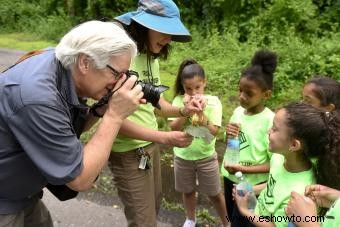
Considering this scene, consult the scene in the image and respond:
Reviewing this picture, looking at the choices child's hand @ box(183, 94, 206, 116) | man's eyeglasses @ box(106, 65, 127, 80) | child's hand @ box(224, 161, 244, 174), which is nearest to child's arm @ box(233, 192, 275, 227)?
child's hand @ box(224, 161, 244, 174)

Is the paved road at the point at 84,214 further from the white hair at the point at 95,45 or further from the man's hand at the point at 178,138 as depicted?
the white hair at the point at 95,45

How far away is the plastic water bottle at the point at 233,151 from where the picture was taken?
8.84ft

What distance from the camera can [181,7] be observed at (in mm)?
11523

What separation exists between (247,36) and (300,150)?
7.72 meters

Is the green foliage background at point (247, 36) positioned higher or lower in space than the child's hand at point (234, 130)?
lower

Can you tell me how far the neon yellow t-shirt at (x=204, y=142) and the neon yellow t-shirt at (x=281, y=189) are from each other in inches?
37.8

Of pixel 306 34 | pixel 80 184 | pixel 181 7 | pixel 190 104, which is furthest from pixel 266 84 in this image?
pixel 181 7

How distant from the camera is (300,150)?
6.95ft

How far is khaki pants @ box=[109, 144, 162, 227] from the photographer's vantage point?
8.86 feet

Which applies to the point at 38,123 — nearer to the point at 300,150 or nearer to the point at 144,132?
the point at 144,132

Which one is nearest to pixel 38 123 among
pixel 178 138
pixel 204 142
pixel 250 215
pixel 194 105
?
pixel 178 138

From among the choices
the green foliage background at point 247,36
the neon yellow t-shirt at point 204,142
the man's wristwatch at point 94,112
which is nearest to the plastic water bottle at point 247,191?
the neon yellow t-shirt at point 204,142

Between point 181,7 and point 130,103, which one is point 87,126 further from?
point 181,7

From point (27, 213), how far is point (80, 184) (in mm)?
688
